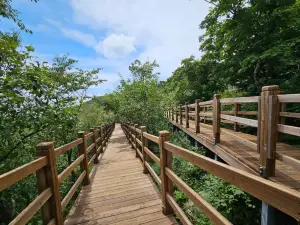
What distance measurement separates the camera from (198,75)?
16.5 meters

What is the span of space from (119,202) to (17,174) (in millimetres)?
1958

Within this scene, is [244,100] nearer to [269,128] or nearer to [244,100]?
[244,100]

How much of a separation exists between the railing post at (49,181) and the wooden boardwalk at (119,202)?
589 millimetres

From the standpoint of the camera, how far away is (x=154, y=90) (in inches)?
433

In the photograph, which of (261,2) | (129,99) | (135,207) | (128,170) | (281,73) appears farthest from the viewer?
(129,99)

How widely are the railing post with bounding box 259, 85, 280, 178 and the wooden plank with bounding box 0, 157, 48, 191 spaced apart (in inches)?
104

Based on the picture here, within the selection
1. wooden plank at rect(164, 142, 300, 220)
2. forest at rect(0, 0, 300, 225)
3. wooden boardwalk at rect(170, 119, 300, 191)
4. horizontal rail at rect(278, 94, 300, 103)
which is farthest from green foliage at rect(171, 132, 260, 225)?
wooden plank at rect(164, 142, 300, 220)

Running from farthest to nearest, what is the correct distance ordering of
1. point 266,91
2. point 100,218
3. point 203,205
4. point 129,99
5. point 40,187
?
point 129,99 → point 100,218 → point 266,91 → point 40,187 → point 203,205

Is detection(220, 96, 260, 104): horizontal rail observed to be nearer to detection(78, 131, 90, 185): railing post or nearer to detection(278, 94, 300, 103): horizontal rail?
detection(278, 94, 300, 103): horizontal rail

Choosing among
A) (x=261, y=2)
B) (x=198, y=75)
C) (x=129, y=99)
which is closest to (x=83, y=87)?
(x=129, y=99)

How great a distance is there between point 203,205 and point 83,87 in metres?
8.03

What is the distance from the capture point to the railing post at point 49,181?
1.92 m

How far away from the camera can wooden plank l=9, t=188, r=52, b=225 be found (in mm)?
1352

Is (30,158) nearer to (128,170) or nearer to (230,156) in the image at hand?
(128,170)
